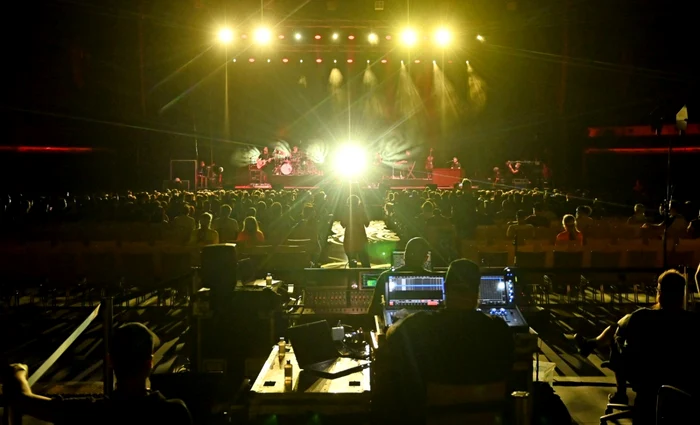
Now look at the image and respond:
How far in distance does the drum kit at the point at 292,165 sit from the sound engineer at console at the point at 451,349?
29.5 meters

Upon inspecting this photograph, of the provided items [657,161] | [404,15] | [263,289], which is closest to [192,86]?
[404,15]

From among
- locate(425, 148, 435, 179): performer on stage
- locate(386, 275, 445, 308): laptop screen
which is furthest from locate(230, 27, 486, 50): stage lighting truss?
locate(386, 275, 445, 308): laptop screen

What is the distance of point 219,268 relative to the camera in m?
6.09

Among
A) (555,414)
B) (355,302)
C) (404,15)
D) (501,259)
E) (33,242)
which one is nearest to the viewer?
(555,414)

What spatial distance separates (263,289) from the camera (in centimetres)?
613

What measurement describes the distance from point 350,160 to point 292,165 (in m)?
3.30

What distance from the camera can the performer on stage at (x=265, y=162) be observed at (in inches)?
1286

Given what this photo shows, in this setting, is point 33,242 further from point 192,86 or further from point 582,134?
point 582,134

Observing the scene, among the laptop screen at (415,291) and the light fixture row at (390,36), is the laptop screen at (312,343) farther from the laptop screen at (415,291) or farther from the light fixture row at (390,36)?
the light fixture row at (390,36)

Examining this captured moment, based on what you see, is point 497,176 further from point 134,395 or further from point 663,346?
point 134,395

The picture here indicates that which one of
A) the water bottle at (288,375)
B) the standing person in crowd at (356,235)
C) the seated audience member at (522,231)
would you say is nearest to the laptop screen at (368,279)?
the water bottle at (288,375)

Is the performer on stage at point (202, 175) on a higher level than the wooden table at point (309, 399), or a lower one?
higher

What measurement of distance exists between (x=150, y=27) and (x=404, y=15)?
983 cm

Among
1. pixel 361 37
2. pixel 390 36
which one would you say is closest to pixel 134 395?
pixel 390 36
